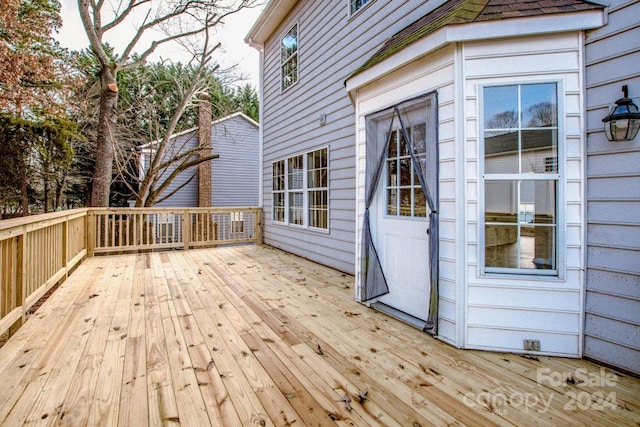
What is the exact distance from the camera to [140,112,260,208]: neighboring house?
12.2 metres

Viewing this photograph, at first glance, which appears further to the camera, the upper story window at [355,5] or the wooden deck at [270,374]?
the upper story window at [355,5]

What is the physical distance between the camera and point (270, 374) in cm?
208

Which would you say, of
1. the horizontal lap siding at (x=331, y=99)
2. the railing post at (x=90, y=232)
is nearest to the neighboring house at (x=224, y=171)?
the railing post at (x=90, y=232)

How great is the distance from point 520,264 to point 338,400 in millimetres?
1756

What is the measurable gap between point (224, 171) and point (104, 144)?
5.74 m

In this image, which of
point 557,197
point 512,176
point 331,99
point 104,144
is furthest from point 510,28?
point 104,144

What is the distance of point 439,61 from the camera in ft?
8.58

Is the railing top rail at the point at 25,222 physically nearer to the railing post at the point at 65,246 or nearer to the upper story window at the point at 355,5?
the railing post at the point at 65,246

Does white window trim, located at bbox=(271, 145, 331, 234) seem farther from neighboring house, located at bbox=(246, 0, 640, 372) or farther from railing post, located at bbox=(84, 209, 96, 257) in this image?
railing post, located at bbox=(84, 209, 96, 257)

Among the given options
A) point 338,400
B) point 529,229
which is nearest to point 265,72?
point 529,229

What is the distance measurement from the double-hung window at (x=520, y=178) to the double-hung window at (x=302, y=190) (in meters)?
3.13

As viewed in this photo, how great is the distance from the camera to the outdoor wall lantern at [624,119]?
1.99 m

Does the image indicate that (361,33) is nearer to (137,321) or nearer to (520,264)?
(520,264)

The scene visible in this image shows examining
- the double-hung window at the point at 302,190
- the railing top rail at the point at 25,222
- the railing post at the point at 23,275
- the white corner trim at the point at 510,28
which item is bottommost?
the railing post at the point at 23,275
